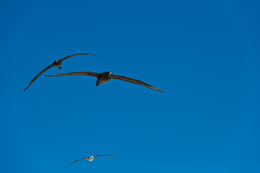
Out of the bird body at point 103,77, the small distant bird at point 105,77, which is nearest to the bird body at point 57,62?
the small distant bird at point 105,77

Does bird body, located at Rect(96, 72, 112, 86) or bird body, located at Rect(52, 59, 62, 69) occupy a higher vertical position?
bird body, located at Rect(52, 59, 62, 69)

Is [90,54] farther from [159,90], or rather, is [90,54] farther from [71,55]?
[159,90]

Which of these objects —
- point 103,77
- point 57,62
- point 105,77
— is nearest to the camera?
point 105,77

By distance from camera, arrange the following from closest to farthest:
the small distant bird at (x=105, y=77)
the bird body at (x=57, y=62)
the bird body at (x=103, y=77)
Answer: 1. the small distant bird at (x=105, y=77)
2. the bird body at (x=103, y=77)
3. the bird body at (x=57, y=62)

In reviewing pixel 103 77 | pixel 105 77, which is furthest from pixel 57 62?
pixel 105 77

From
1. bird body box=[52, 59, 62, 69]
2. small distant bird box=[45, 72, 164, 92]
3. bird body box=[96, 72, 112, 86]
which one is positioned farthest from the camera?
bird body box=[52, 59, 62, 69]

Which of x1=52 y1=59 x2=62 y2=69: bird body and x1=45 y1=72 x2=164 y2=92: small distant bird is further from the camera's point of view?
x1=52 y1=59 x2=62 y2=69: bird body

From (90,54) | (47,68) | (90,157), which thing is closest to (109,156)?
(90,157)

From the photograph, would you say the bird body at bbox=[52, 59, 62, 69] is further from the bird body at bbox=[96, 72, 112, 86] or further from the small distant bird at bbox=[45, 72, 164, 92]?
the bird body at bbox=[96, 72, 112, 86]

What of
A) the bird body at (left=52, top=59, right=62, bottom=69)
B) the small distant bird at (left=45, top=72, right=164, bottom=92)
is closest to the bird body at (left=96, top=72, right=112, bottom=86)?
the small distant bird at (left=45, top=72, right=164, bottom=92)

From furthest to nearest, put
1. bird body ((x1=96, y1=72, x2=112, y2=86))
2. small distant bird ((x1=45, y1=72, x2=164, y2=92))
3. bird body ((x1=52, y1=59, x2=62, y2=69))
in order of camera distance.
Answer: bird body ((x1=52, y1=59, x2=62, y2=69)) < bird body ((x1=96, y1=72, x2=112, y2=86)) < small distant bird ((x1=45, y1=72, x2=164, y2=92))

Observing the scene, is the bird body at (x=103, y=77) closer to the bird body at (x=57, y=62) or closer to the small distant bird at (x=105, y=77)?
the small distant bird at (x=105, y=77)

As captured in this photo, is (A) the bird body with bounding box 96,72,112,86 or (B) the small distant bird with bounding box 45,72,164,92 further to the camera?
(A) the bird body with bounding box 96,72,112,86

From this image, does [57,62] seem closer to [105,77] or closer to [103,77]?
[103,77]
